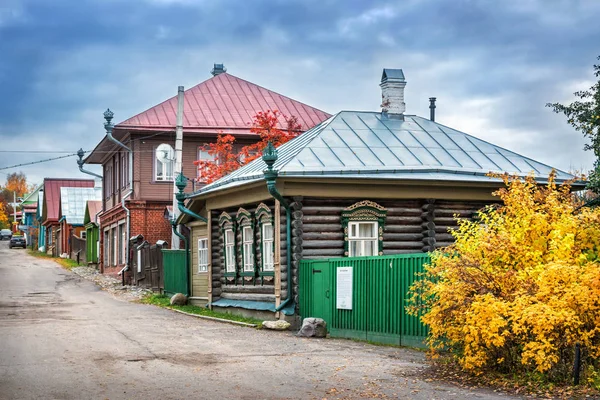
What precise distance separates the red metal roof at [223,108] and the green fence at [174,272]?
938 centimetres

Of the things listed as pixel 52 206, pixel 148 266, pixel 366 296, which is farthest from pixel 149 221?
pixel 52 206

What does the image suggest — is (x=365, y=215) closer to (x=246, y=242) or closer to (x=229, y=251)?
(x=246, y=242)

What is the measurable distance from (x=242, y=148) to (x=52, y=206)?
42.8 meters

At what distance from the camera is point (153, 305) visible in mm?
29391

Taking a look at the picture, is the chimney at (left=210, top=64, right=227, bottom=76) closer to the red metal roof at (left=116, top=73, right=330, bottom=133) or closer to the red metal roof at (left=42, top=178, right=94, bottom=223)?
the red metal roof at (left=116, top=73, right=330, bottom=133)

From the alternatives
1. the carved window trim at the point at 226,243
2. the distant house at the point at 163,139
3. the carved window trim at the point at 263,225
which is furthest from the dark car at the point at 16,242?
the carved window trim at the point at 263,225

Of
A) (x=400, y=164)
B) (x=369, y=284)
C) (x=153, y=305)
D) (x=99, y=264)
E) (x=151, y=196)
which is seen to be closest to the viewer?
(x=369, y=284)

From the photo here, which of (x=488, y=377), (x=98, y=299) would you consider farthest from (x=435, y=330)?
(x=98, y=299)

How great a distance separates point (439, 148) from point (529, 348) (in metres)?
13.3

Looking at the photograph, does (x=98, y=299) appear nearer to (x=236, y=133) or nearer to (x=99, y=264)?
(x=236, y=133)

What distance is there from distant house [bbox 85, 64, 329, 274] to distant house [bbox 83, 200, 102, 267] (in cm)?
696

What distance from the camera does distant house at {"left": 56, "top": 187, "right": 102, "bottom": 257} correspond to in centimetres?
6706

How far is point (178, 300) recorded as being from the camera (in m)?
29.0

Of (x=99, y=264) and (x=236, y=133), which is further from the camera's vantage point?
(x=99, y=264)
